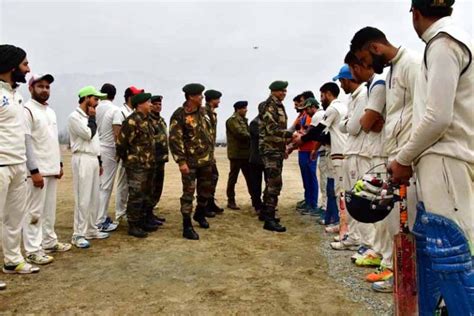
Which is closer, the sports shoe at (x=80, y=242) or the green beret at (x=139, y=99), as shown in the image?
the sports shoe at (x=80, y=242)

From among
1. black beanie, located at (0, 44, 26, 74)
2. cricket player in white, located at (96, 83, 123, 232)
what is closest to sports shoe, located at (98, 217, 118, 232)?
cricket player in white, located at (96, 83, 123, 232)

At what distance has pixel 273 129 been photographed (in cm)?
628

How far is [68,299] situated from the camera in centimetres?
372

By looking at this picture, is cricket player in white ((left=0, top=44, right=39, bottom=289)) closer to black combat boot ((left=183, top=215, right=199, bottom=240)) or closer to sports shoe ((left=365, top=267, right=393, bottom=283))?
black combat boot ((left=183, top=215, right=199, bottom=240))

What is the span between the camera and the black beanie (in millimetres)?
4180

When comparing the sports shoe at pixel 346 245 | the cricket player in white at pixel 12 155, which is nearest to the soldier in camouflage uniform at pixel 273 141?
the sports shoe at pixel 346 245

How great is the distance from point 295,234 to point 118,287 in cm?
299

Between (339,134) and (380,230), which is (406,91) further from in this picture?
(339,134)

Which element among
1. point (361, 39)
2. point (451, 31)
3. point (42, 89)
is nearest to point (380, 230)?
point (361, 39)

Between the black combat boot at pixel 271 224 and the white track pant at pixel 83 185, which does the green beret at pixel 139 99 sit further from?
the black combat boot at pixel 271 224

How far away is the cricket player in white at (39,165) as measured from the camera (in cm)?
474

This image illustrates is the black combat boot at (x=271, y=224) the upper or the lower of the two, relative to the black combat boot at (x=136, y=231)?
upper

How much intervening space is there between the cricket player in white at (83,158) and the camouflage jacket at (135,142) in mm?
464

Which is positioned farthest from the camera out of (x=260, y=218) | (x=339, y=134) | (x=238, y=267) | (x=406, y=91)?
(x=260, y=218)
